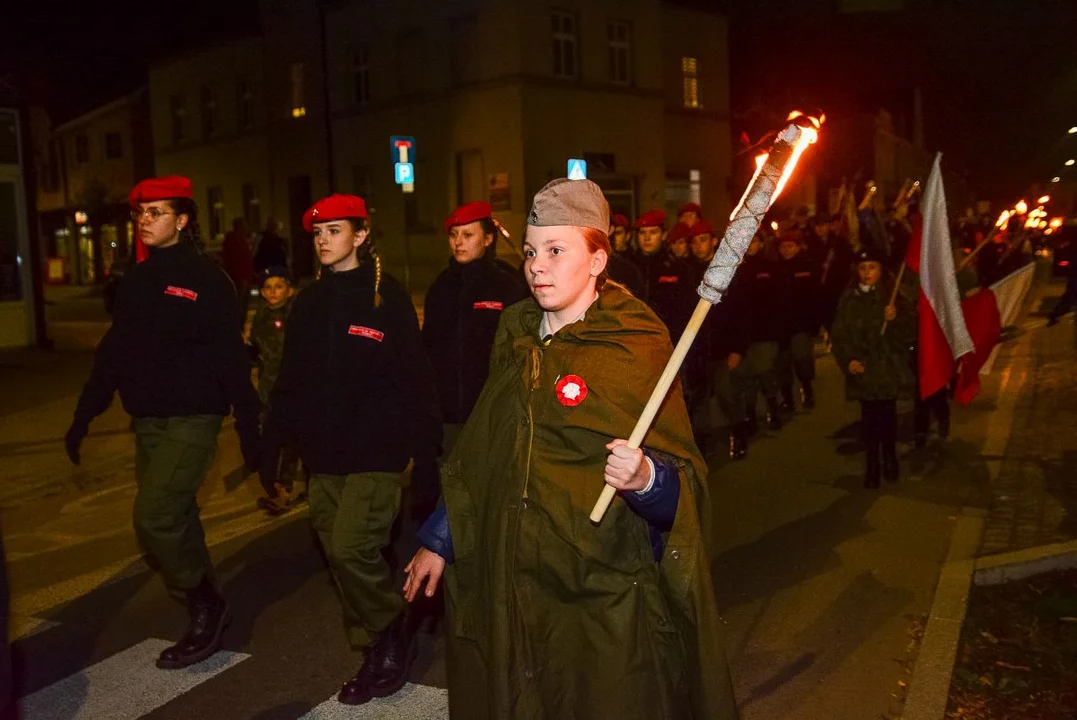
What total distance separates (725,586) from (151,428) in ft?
10.5

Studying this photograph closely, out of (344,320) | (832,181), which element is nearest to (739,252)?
(344,320)

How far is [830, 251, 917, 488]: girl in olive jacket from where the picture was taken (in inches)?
332

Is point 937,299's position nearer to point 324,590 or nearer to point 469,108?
point 324,590

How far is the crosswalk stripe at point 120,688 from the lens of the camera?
474 centimetres

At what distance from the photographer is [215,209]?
39.2 metres

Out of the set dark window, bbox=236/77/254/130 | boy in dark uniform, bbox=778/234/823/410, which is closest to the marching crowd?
boy in dark uniform, bbox=778/234/823/410

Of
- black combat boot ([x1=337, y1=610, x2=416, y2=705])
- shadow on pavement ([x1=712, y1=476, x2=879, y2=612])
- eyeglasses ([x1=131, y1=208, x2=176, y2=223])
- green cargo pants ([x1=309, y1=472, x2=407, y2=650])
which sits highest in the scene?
eyeglasses ([x1=131, y1=208, x2=176, y2=223])

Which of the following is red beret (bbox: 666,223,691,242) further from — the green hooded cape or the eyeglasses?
the green hooded cape

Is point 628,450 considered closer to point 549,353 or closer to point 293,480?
point 549,353

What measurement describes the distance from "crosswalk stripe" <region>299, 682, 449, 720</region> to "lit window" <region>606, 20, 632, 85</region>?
28.2 metres

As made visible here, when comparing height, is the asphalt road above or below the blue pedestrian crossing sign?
below

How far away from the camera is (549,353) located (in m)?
2.86

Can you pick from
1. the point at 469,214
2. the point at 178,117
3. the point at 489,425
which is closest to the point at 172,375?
the point at 469,214

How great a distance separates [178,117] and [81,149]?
10.5m
